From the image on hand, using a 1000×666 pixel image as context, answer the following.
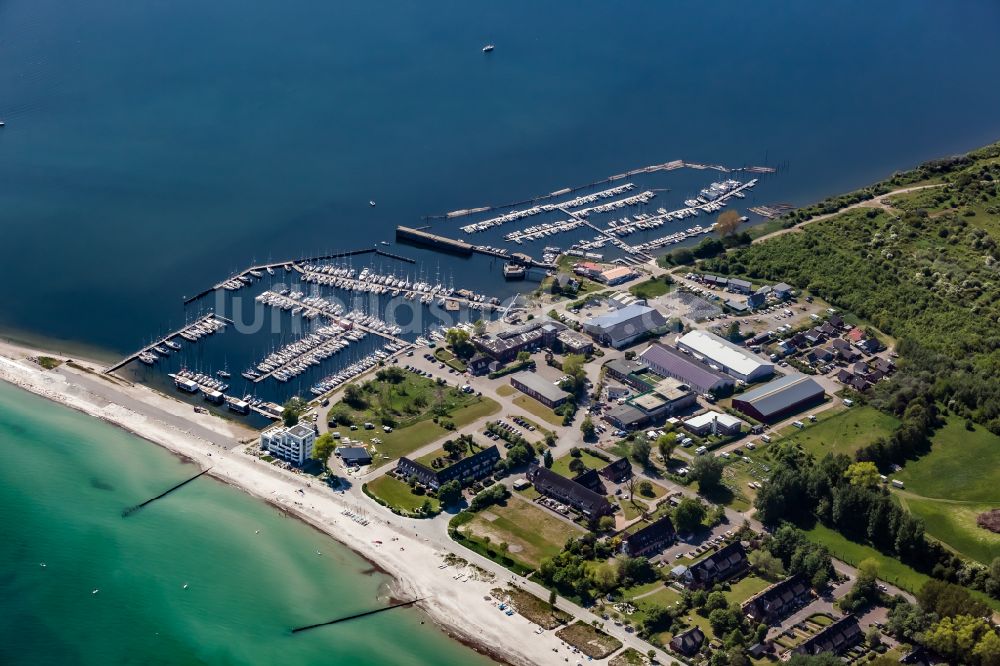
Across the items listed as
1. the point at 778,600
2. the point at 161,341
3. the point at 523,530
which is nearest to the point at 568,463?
the point at 523,530

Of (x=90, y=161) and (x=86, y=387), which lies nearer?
(x=86, y=387)

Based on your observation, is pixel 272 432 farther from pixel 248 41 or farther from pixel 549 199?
pixel 248 41

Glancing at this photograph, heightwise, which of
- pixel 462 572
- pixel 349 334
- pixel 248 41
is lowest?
pixel 462 572

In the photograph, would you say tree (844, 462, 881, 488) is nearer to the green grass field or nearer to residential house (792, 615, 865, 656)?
the green grass field

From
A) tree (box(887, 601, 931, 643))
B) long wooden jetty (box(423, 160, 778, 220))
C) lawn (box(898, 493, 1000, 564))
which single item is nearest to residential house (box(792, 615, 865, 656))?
tree (box(887, 601, 931, 643))

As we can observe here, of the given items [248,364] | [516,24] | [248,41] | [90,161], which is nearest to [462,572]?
[248,364]

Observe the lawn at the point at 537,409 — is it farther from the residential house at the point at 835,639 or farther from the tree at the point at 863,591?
the residential house at the point at 835,639

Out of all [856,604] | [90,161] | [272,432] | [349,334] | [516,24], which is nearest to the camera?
[856,604]
